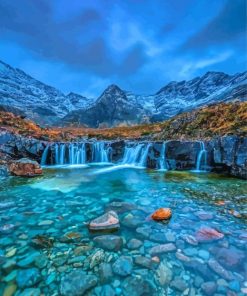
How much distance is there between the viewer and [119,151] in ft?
72.0

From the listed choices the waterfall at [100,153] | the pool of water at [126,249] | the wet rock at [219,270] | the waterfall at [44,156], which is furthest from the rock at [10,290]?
the waterfall at [100,153]

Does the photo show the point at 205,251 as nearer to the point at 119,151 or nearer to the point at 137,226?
the point at 137,226

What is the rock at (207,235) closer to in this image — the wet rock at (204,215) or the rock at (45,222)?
the wet rock at (204,215)

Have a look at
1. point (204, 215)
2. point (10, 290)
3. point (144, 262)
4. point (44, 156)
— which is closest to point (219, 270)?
point (144, 262)

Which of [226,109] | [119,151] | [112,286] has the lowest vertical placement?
[112,286]

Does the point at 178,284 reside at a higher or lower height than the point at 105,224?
lower

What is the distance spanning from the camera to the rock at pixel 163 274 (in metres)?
3.35

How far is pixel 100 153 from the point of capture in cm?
2256

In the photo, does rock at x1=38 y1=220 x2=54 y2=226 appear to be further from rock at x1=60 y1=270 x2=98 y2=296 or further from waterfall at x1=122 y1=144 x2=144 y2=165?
waterfall at x1=122 y1=144 x2=144 y2=165

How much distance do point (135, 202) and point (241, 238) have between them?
3.44 metres

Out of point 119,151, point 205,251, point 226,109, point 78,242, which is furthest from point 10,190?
point 226,109

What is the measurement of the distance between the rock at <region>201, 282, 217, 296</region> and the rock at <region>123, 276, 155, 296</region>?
28.4 inches

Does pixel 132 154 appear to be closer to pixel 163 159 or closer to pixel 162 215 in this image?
pixel 163 159

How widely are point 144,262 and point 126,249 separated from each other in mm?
534
